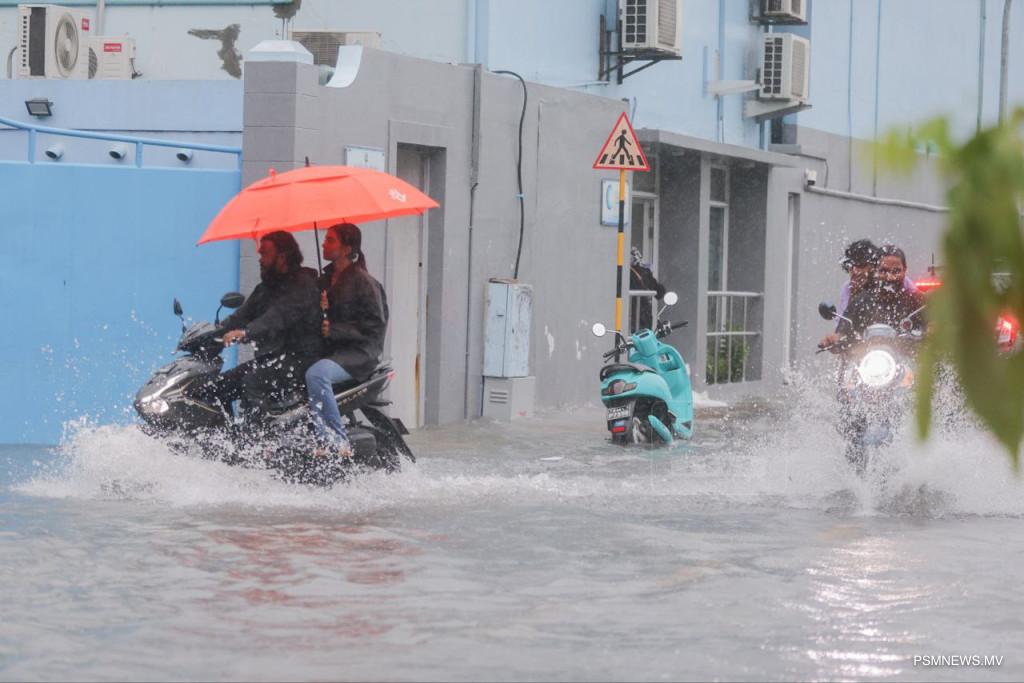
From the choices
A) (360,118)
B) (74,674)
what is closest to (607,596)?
(74,674)

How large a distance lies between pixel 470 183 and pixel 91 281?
13.4 ft

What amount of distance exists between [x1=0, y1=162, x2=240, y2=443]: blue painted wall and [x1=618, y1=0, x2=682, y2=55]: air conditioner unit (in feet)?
22.0

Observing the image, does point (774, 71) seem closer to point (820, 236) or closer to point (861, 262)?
point (820, 236)

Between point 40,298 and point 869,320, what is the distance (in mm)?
6278

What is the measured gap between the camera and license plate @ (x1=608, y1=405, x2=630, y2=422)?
1408 cm

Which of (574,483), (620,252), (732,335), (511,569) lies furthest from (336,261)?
(732,335)

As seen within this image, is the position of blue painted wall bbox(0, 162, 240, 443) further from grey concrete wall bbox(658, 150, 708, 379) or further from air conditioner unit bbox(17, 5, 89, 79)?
grey concrete wall bbox(658, 150, 708, 379)

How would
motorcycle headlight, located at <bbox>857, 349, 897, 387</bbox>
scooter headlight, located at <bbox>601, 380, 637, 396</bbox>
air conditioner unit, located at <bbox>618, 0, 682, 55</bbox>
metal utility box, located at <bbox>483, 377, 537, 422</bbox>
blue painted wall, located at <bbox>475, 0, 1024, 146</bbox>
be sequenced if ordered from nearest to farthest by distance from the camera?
motorcycle headlight, located at <bbox>857, 349, 897, 387</bbox> → scooter headlight, located at <bbox>601, 380, 637, 396</bbox> → metal utility box, located at <bbox>483, 377, 537, 422</bbox> → blue painted wall, located at <bbox>475, 0, 1024, 146</bbox> → air conditioner unit, located at <bbox>618, 0, 682, 55</bbox>

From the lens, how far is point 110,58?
1719 centimetres

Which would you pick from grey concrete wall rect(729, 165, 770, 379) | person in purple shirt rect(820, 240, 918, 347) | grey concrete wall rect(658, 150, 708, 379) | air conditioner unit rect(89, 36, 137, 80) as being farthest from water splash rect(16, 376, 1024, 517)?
grey concrete wall rect(729, 165, 770, 379)

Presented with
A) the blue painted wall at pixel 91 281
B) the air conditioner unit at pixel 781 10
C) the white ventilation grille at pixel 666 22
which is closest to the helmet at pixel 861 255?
the blue painted wall at pixel 91 281

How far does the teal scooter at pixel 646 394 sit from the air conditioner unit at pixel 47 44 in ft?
20.5

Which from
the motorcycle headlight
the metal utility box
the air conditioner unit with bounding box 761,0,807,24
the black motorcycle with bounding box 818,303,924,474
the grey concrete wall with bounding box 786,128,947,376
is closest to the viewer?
the motorcycle headlight

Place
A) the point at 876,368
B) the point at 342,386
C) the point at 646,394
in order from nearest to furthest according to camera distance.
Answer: the point at 876,368, the point at 342,386, the point at 646,394
